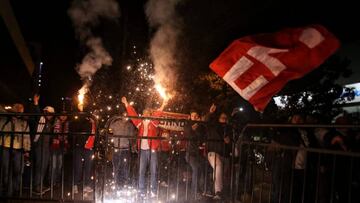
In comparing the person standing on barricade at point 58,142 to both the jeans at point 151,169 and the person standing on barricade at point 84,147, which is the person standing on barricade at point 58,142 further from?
the jeans at point 151,169

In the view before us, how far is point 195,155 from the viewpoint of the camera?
8.67 metres

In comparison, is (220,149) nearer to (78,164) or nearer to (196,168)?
(196,168)

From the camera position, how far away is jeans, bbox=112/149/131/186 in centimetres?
881

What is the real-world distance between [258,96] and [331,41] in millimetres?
1161

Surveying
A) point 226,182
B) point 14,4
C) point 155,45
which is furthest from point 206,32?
point 14,4

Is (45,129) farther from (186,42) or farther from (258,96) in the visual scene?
(186,42)

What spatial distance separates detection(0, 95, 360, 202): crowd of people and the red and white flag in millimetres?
1389

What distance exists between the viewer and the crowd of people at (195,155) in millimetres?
6746

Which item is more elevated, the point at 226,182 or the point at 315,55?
the point at 315,55

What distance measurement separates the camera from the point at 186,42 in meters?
14.0

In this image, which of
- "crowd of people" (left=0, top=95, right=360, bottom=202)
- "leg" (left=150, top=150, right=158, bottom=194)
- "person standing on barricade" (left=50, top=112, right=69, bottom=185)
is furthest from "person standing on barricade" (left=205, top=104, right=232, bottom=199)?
"person standing on barricade" (left=50, top=112, right=69, bottom=185)

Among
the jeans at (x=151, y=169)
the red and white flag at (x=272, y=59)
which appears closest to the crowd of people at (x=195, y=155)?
the jeans at (x=151, y=169)

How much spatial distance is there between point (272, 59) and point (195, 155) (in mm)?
4183

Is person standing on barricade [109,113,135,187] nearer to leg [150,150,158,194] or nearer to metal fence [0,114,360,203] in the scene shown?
metal fence [0,114,360,203]
